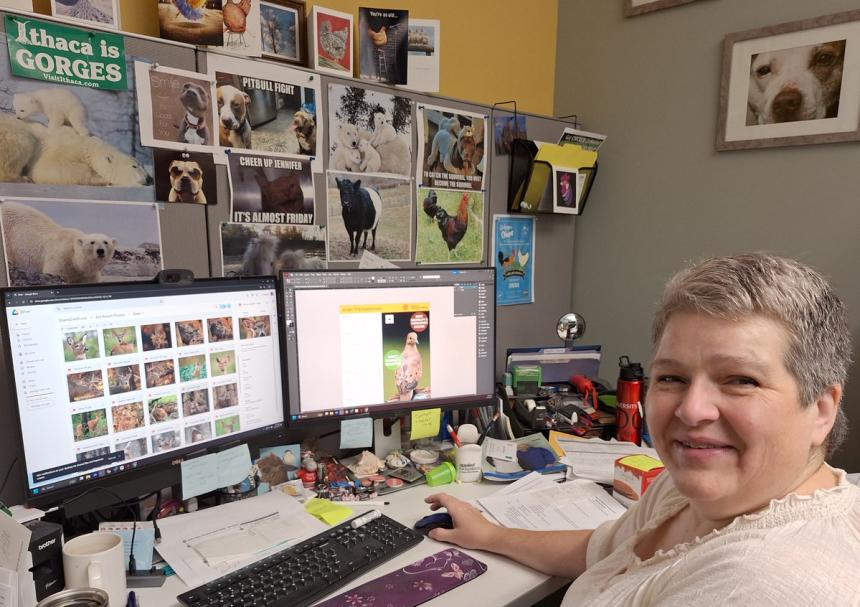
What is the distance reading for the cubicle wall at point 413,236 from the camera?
1.07 meters

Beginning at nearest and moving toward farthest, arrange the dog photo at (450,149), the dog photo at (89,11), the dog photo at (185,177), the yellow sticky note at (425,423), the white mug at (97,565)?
the white mug at (97,565) → the dog photo at (89,11) → the dog photo at (185,177) → the yellow sticky note at (425,423) → the dog photo at (450,149)

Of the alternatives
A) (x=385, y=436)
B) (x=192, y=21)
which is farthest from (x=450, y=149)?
(x=385, y=436)

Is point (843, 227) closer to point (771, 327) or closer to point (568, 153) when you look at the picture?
point (568, 153)

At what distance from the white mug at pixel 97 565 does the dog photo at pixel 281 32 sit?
1151 mm

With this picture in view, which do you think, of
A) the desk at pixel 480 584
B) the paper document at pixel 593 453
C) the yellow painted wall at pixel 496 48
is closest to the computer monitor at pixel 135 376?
the desk at pixel 480 584

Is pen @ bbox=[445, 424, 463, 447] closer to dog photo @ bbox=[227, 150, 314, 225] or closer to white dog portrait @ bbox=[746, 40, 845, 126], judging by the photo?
dog photo @ bbox=[227, 150, 314, 225]

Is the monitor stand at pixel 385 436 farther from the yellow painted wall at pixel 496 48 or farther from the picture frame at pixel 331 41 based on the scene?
the yellow painted wall at pixel 496 48

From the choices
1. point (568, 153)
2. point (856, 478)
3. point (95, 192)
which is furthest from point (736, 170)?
point (95, 192)

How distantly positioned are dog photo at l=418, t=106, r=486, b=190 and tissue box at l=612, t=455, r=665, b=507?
0.96 metres

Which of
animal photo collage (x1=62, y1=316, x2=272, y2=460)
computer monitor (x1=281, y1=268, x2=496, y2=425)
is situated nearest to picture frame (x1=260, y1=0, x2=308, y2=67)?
computer monitor (x1=281, y1=268, x2=496, y2=425)

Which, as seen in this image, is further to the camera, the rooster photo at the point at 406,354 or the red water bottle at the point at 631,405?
the red water bottle at the point at 631,405

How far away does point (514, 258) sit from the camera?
1924 millimetres

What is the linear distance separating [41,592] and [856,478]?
1756 mm

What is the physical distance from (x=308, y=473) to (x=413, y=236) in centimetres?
75
